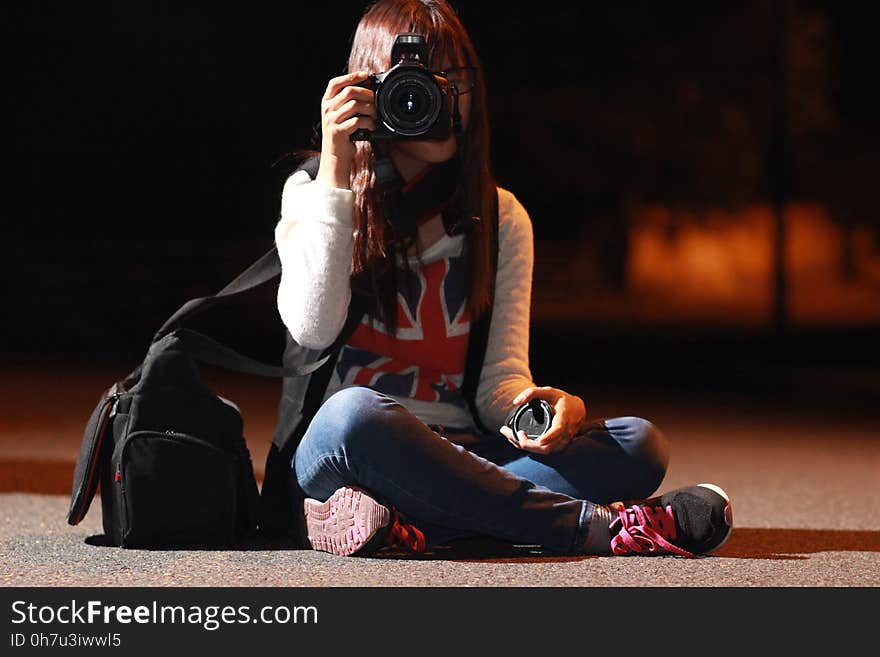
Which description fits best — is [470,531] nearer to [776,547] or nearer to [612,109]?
[776,547]

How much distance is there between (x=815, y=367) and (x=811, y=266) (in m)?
24.7

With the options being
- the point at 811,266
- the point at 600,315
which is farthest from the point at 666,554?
the point at 811,266

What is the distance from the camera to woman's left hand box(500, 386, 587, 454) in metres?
3.97

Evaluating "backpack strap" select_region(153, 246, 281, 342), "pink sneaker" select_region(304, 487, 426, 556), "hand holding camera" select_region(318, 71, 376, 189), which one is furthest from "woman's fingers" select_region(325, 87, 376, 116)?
"pink sneaker" select_region(304, 487, 426, 556)

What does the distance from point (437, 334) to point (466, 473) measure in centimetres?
42

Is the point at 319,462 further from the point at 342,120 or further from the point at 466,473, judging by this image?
the point at 342,120

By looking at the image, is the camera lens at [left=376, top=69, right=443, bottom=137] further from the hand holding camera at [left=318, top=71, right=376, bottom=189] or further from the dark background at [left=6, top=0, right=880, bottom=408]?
the dark background at [left=6, top=0, right=880, bottom=408]

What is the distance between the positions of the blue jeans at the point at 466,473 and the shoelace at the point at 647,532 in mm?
88

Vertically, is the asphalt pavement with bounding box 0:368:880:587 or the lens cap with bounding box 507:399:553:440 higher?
the lens cap with bounding box 507:399:553:440

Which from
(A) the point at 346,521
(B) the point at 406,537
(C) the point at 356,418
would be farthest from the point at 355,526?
(C) the point at 356,418

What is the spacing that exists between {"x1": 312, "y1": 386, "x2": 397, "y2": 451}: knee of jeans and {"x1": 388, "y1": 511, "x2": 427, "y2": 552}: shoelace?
8.7 inches

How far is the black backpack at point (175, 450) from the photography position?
4.00 m

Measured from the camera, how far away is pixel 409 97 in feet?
12.7

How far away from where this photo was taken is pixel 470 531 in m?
4.04
